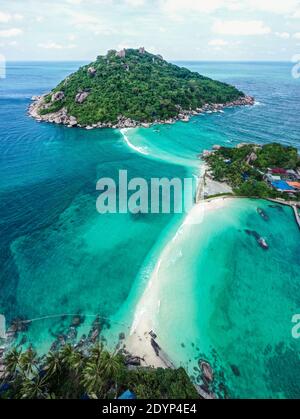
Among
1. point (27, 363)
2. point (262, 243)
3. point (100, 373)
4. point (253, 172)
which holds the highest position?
point (253, 172)

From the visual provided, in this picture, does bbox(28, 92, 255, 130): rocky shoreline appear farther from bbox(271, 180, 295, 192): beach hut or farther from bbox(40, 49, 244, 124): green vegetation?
bbox(271, 180, 295, 192): beach hut

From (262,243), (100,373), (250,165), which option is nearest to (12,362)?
(100,373)

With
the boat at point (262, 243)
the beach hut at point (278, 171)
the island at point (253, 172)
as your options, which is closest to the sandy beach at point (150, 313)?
the boat at point (262, 243)

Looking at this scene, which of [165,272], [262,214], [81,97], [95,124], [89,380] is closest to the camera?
[89,380]

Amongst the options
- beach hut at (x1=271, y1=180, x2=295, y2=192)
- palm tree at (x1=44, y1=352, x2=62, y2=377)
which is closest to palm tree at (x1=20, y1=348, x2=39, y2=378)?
palm tree at (x1=44, y1=352, x2=62, y2=377)

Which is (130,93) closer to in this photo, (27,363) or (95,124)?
(95,124)

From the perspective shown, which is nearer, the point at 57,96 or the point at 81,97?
the point at 81,97

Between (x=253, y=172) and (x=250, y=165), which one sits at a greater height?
(x=250, y=165)
